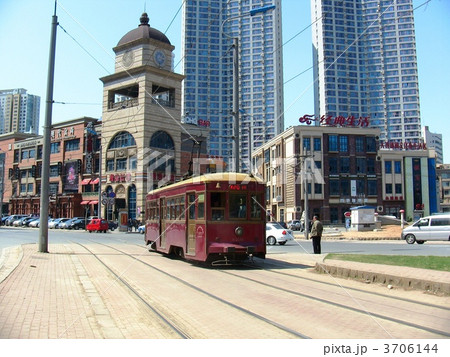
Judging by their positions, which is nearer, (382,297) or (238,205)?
(382,297)

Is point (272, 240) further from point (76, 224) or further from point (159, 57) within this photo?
point (159, 57)

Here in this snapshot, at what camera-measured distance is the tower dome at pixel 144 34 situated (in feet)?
178

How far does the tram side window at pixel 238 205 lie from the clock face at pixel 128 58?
4570 centimetres

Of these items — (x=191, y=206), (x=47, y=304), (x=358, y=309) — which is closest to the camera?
(x=358, y=309)

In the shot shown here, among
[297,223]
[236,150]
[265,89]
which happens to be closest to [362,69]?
[265,89]

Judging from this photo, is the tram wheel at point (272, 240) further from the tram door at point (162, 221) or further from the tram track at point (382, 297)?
the tram track at point (382, 297)

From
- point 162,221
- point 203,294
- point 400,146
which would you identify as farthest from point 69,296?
point 400,146

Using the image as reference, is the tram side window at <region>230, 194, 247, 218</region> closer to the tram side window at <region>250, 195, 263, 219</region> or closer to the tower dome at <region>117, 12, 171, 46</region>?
the tram side window at <region>250, 195, 263, 219</region>

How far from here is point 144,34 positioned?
54.0 metres

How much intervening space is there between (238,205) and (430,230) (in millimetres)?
17495

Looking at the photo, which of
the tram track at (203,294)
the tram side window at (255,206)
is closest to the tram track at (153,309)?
the tram track at (203,294)

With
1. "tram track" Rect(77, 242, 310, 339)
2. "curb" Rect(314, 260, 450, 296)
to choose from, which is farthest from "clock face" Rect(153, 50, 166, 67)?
"curb" Rect(314, 260, 450, 296)

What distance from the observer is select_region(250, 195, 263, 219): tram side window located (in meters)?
13.7
